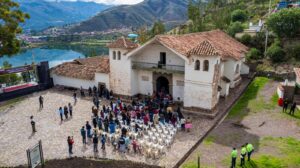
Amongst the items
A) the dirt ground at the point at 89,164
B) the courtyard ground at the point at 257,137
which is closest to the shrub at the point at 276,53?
the courtyard ground at the point at 257,137

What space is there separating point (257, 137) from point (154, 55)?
41.1ft

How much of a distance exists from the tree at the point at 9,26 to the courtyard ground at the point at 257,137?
517 inches

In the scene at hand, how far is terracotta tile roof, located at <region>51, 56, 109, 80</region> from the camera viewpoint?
29.7 metres

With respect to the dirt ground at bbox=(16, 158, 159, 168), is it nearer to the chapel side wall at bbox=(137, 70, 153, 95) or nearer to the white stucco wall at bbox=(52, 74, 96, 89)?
the chapel side wall at bbox=(137, 70, 153, 95)

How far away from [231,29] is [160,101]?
2820cm

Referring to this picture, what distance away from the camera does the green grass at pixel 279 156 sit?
15350mm

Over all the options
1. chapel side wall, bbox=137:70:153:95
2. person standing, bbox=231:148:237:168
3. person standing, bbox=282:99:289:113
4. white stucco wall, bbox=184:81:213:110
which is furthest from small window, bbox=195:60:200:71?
person standing, bbox=231:148:237:168

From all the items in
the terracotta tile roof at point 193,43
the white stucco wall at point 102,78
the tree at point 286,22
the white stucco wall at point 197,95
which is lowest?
the white stucco wall at point 197,95

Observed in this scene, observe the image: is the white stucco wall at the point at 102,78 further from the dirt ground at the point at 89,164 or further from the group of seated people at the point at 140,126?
the dirt ground at the point at 89,164

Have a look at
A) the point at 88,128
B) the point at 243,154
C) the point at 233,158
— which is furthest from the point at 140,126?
the point at 243,154

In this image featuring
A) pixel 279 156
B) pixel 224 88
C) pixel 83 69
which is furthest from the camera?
pixel 83 69

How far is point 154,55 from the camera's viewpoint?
87.9 ft

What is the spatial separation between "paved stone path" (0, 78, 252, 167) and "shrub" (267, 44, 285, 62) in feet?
64.5

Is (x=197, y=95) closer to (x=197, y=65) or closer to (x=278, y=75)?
(x=197, y=65)
